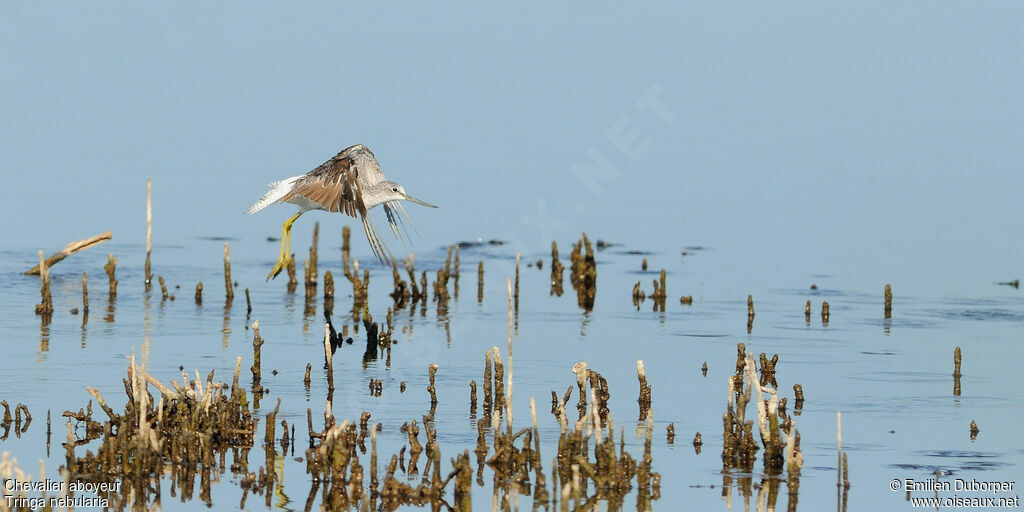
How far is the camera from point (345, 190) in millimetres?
16312

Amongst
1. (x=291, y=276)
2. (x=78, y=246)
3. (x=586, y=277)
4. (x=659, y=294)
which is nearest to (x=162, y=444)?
(x=291, y=276)

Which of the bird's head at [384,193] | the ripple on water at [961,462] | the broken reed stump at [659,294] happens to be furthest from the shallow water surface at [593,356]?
the bird's head at [384,193]

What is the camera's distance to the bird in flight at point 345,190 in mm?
16125

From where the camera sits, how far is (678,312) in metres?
23.3

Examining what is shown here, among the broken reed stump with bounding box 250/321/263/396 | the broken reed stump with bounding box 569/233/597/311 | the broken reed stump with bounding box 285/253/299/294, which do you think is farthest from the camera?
the broken reed stump with bounding box 569/233/597/311

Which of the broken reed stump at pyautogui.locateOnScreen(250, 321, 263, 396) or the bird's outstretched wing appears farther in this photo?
the bird's outstretched wing

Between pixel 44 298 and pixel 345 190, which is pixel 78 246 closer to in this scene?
pixel 44 298

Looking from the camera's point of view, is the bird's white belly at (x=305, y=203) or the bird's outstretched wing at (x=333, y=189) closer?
the bird's outstretched wing at (x=333, y=189)

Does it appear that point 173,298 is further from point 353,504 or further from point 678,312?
point 353,504

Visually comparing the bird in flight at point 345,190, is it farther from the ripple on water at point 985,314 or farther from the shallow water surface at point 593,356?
the ripple on water at point 985,314

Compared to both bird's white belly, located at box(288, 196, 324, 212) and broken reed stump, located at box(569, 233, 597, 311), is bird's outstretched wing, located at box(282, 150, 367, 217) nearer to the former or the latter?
bird's white belly, located at box(288, 196, 324, 212)

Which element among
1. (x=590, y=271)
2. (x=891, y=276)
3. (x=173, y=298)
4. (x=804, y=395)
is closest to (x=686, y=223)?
(x=891, y=276)

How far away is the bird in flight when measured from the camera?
635 inches

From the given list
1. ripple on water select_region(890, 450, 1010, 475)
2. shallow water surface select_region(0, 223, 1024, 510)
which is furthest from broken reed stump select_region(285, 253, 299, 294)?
ripple on water select_region(890, 450, 1010, 475)
